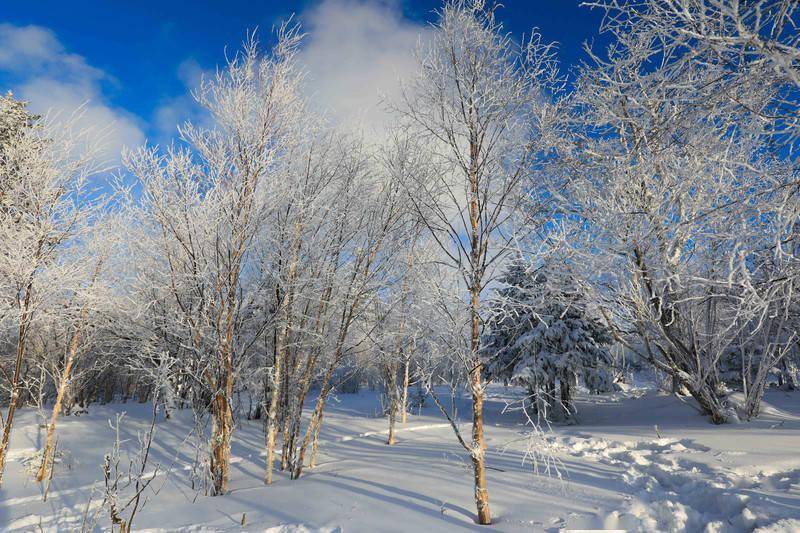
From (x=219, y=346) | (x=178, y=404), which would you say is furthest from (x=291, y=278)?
(x=178, y=404)

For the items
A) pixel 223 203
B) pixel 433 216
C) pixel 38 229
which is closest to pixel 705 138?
pixel 433 216

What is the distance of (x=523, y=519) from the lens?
460cm

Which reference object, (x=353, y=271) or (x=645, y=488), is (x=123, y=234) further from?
(x=645, y=488)

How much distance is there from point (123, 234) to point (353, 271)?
5606 mm

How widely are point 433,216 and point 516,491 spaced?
4.22 meters

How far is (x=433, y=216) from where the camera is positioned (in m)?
6.84

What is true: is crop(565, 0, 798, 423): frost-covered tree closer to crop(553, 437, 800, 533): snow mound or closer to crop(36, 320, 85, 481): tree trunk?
crop(553, 437, 800, 533): snow mound

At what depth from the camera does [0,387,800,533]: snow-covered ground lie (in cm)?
456

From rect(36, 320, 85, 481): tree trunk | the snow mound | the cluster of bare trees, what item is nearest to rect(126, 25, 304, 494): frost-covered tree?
the cluster of bare trees

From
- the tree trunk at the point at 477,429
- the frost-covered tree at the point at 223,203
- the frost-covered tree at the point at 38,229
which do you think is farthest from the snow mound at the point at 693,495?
the frost-covered tree at the point at 38,229

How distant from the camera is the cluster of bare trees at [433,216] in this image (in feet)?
11.8

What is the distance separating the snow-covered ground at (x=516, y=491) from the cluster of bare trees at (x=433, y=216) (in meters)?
0.73

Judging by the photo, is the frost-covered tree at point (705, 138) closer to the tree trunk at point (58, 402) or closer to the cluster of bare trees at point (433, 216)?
the cluster of bare trees at point (433, 216)

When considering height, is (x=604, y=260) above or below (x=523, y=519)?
above
